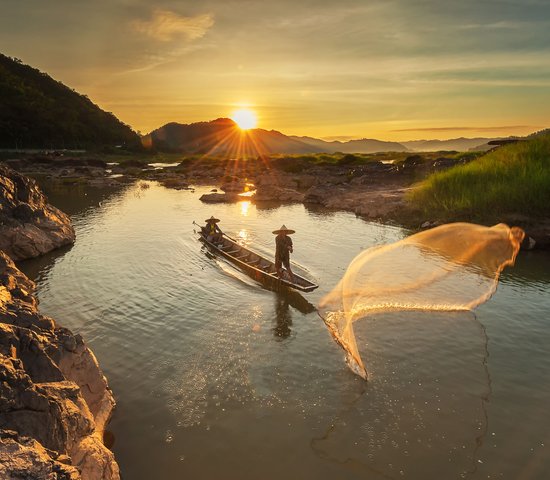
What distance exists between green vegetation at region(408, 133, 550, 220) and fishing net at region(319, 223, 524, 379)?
2.80 m

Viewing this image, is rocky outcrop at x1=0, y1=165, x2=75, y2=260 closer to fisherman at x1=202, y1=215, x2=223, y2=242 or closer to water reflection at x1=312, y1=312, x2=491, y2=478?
fisherman at x1=202, y1=215, x2=223, y2=242

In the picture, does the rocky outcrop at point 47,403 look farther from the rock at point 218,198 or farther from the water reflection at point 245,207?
the rock at point 218,198

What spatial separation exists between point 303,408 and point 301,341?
385 centimetres

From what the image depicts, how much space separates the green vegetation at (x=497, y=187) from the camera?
27.7 meters

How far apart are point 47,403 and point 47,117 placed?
151649 mm

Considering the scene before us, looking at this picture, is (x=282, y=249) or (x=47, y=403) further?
(x=282, y=249)

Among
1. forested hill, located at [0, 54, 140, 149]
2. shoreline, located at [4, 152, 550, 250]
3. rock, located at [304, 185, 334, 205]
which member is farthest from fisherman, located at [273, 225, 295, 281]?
forested hill, located at [0, 54, 140, 149]

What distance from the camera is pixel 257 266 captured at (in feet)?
69.3

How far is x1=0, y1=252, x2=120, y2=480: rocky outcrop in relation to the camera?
5203 mm

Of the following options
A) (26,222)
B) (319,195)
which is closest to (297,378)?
(26,222)

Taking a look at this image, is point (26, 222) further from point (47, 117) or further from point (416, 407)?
point (47, 117)

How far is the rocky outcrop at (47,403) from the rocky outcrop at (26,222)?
15.9m

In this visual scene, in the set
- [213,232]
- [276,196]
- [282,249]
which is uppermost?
[276,196]

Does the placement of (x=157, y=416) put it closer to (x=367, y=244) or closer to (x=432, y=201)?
(x=367, y=244)
